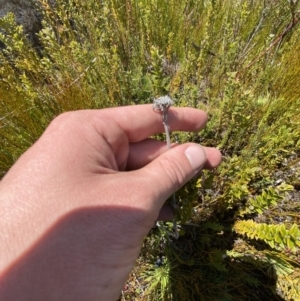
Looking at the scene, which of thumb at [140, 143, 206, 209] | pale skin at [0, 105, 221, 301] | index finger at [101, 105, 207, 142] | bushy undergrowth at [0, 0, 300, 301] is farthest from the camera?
bushy undergrowth at [0, 0, 300, 301]

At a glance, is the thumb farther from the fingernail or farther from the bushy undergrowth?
the bushy undergrowth

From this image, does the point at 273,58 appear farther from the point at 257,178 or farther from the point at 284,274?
the point at 284,274

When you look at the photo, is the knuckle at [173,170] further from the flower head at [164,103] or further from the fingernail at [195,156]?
the flower head at [164,103]

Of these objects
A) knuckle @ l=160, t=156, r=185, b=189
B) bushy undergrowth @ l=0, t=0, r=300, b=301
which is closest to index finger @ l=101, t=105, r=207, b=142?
bushy undergrowth @ l=0, t=0, r=300, b=301

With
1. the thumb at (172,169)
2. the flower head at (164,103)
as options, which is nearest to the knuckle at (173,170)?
the thumb at (172,169)

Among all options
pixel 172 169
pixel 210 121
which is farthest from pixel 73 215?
pixel 210 121

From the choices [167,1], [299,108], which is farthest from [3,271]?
[167,1]
